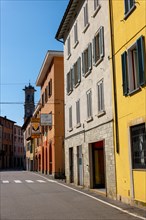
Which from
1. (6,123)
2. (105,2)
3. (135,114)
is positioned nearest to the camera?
(135,114)

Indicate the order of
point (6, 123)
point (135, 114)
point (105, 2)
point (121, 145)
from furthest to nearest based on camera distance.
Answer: point (6, 123) < point (105, 2) < point (121, 145) < point (135, 114)

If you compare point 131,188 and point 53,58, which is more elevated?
point 53,58

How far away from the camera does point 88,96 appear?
797 inches

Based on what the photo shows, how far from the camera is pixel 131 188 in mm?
13141

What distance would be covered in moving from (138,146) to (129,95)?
6.51 ft

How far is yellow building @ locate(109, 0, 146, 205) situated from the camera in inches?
479

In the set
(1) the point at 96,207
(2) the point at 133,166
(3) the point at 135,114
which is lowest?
(1) the point at 96,207

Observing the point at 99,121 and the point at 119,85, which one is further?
the point at 99,121

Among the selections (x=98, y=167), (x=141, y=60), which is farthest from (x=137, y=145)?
(x=98, y=167)

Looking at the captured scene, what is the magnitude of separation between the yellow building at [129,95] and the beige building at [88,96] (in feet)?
3.13

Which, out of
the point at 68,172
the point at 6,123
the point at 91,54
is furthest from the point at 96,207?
the point at 6,123

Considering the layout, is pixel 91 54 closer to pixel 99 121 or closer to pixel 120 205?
pixel 99 121

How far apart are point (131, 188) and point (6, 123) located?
8662 cm

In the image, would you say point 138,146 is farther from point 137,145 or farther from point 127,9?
point 127,9
